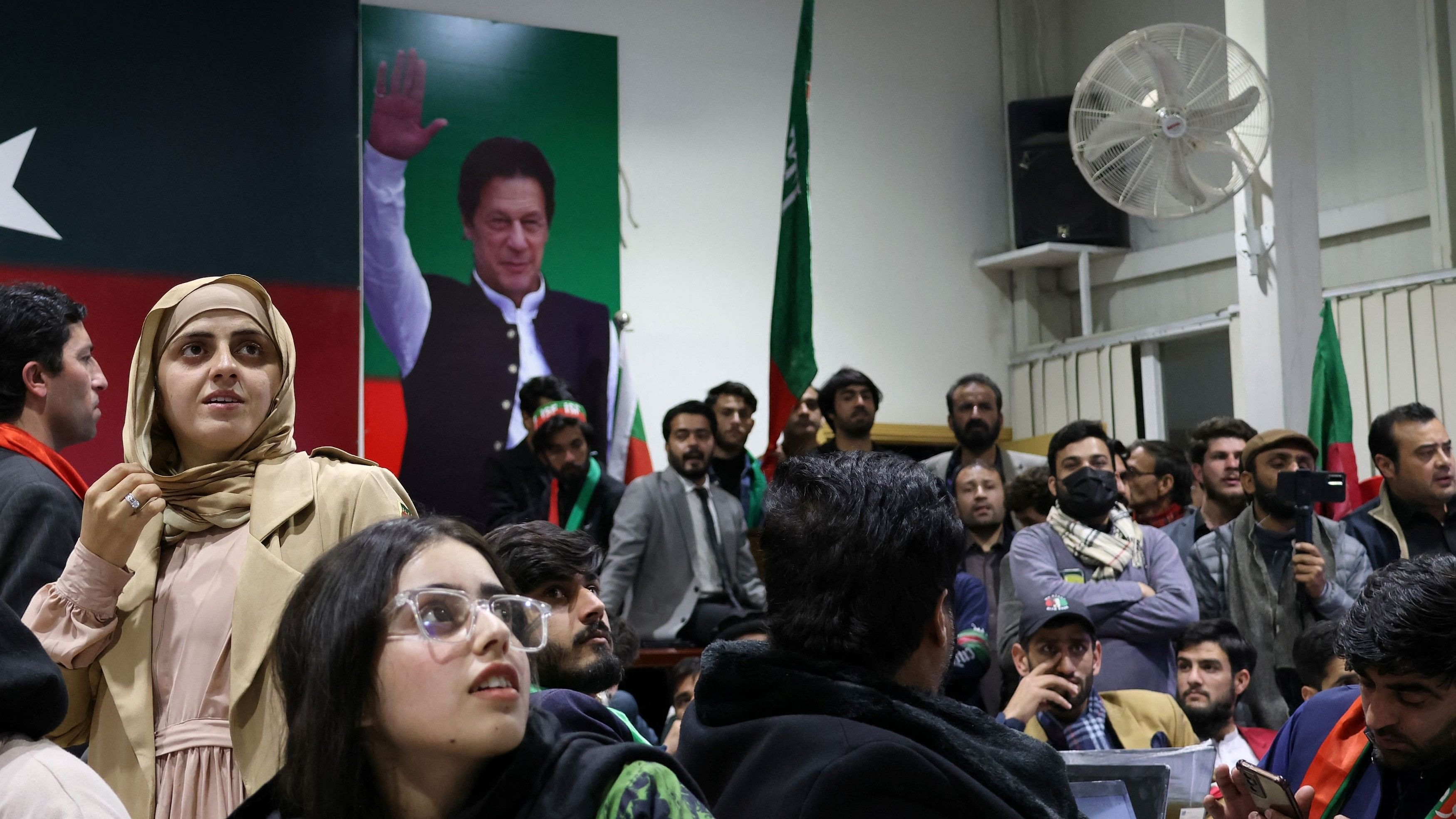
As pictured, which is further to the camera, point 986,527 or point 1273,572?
point 986,527

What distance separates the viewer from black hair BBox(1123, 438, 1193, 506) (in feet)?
19.0

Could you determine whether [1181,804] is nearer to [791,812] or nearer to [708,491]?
[791,812]

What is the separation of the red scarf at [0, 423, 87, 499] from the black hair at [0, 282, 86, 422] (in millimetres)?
50

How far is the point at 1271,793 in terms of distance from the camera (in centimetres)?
198

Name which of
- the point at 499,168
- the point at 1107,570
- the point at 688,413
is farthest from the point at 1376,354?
the point at 499,168

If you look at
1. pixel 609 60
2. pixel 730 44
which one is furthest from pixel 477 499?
pixel 730 44

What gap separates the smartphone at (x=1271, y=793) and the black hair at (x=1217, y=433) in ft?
10.9

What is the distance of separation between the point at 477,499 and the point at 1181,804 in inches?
196

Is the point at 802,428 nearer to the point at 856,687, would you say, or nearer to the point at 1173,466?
the point at 1173,466

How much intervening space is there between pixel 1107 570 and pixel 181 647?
115 inches

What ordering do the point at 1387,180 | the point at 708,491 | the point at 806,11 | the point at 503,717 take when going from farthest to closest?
the point at 1387,180 < the point at 806,11 < the point at 708,491 < the point at 503,717

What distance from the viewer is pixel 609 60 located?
7773 millimetres

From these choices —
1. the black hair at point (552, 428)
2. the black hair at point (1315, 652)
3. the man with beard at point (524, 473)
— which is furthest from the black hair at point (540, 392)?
the black hair at point (1315, 652)

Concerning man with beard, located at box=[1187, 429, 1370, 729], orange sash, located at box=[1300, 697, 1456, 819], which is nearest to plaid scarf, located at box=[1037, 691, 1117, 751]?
man with beard, located at box=[1187, 429, 1370, 729]
